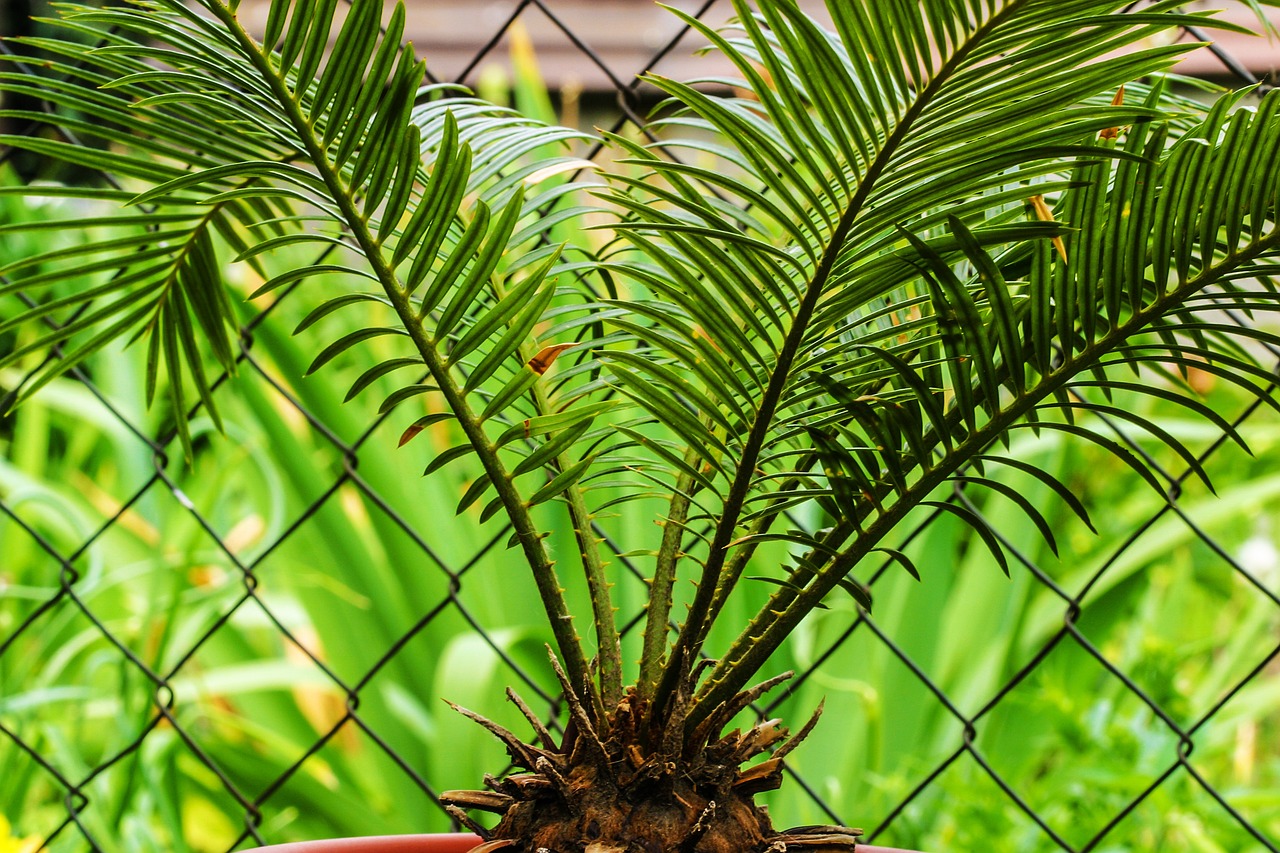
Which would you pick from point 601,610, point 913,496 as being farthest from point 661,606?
point 913,496

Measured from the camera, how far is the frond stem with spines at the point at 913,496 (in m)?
0.44

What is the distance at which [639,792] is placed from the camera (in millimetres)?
496

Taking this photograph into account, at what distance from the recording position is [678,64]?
Result: 2.68 meters

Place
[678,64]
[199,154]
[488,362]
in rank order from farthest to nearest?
[678,64] → [199,154] → [488,362]

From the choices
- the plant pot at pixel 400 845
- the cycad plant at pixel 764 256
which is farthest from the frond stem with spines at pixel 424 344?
the plant pot at pixel 400 845

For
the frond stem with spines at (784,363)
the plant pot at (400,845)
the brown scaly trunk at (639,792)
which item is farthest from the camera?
the plant pot at (400,845)

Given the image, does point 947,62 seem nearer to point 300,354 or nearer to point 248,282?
point 300,354

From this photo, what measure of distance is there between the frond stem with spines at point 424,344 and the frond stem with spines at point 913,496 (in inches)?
2.8

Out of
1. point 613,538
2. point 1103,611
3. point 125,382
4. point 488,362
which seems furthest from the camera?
point 125,382

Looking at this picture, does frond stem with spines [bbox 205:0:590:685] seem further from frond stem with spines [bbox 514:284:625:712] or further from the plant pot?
the plant pot

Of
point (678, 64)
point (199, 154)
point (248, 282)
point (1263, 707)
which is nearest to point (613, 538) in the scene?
point (199, 154)

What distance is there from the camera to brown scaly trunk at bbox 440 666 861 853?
0.49 m

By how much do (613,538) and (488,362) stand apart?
0.72m

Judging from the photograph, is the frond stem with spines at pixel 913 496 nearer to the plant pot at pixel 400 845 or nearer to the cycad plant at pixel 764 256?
the cycad plant at pixel 764 256
